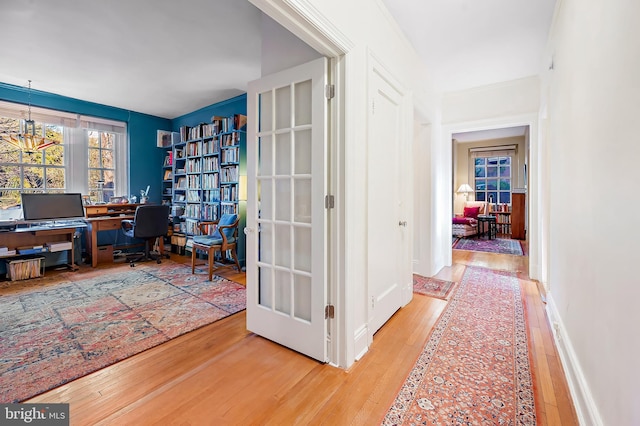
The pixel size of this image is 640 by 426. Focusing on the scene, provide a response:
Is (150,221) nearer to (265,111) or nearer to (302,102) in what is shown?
(265,111)

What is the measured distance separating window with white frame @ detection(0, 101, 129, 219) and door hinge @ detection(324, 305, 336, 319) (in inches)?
204

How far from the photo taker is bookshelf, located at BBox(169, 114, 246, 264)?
4484 millimetres

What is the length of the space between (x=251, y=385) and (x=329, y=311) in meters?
0.63

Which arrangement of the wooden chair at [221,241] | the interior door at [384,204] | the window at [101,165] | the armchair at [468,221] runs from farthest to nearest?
1. the armchair at [468,221]
2. the window at [101,165]
3. the wooden chair at [221,241]
4. the interior door at [384,204]

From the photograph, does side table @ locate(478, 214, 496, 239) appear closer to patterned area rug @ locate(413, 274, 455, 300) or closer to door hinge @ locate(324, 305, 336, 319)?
patterned area rug @ locate(413, 274, 455, 300)

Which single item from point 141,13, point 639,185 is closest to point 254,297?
point 639,185

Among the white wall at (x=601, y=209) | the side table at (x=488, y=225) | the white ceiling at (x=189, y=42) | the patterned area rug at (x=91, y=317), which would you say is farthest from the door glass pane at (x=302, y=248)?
the side table at (x=488, y=225)

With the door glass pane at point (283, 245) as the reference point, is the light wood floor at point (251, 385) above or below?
below


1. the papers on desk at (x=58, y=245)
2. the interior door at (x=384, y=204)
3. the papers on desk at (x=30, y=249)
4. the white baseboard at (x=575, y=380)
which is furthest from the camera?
the papers on desk at (x=58, y=245)

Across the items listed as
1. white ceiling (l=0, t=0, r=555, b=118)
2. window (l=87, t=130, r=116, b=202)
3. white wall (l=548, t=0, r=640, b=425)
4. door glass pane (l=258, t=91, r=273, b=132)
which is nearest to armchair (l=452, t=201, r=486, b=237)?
white ceiling (l=0, t=0, r=555, b=118)

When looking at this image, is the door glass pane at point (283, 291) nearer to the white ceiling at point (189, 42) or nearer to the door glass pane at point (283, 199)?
the door glass pane at point (283, 199)

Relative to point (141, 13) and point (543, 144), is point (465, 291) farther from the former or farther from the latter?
point (141, 13)

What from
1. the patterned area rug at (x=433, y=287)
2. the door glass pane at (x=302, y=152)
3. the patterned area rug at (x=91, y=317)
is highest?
the door glass pane at (x=302, y=152)

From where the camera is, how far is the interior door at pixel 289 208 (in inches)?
75.3
